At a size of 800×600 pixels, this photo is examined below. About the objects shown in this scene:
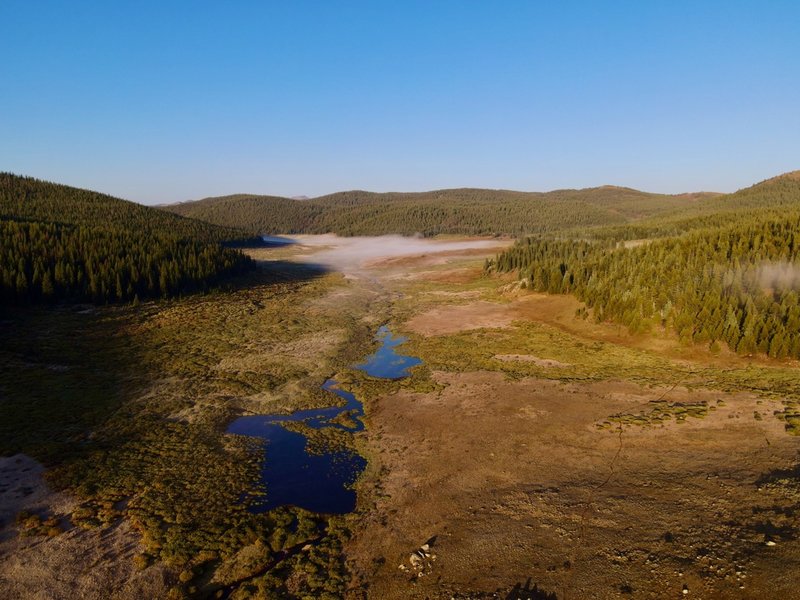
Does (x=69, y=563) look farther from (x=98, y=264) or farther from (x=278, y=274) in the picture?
(x=278, y=274)

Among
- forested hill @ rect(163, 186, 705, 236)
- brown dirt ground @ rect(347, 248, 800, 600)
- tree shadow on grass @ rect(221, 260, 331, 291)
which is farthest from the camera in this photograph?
forested hill @ rect(163, 186, 705, 236)

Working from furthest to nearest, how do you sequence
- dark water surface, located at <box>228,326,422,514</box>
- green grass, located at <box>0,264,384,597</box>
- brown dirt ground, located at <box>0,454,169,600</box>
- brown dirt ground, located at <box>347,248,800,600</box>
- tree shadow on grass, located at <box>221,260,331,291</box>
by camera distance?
tree shadow on grass, located at <box>221,260,331,291</box>, dark water surface, located at <box>228,326,422,514</box>, green grass, located at <box>0,264,384,597</box>, brown dirt ground, located at <box>0,454,169,600</box>, brown dirt ground, located at <box>347,248,800,600</box>

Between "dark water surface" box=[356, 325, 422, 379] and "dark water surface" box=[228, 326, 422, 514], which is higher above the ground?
"dark water surface" box=[356, 325, 422, 379]

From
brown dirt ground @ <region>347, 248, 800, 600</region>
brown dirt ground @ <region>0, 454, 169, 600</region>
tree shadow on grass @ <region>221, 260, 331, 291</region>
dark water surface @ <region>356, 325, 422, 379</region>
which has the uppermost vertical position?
tree shadow on grass @ <region>221, 260, 331, 291</region>

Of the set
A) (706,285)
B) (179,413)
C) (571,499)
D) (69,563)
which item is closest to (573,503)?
(571,499)

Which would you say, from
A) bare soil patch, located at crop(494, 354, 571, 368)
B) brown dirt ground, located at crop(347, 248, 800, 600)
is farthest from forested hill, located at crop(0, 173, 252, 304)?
bare soil patch, located at crop(494, 354, 571, 368)

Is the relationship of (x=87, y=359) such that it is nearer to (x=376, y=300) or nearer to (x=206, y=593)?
(x=206, y=593)

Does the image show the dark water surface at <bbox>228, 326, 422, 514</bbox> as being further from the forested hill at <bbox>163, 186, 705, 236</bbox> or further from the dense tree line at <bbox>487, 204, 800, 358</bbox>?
the forested hill at <bbox>163, 186, 705, 236</bbox>

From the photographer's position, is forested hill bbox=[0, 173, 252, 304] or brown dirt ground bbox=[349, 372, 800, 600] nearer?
brown dirt ground bbox=[349, 372, 800, 600]
